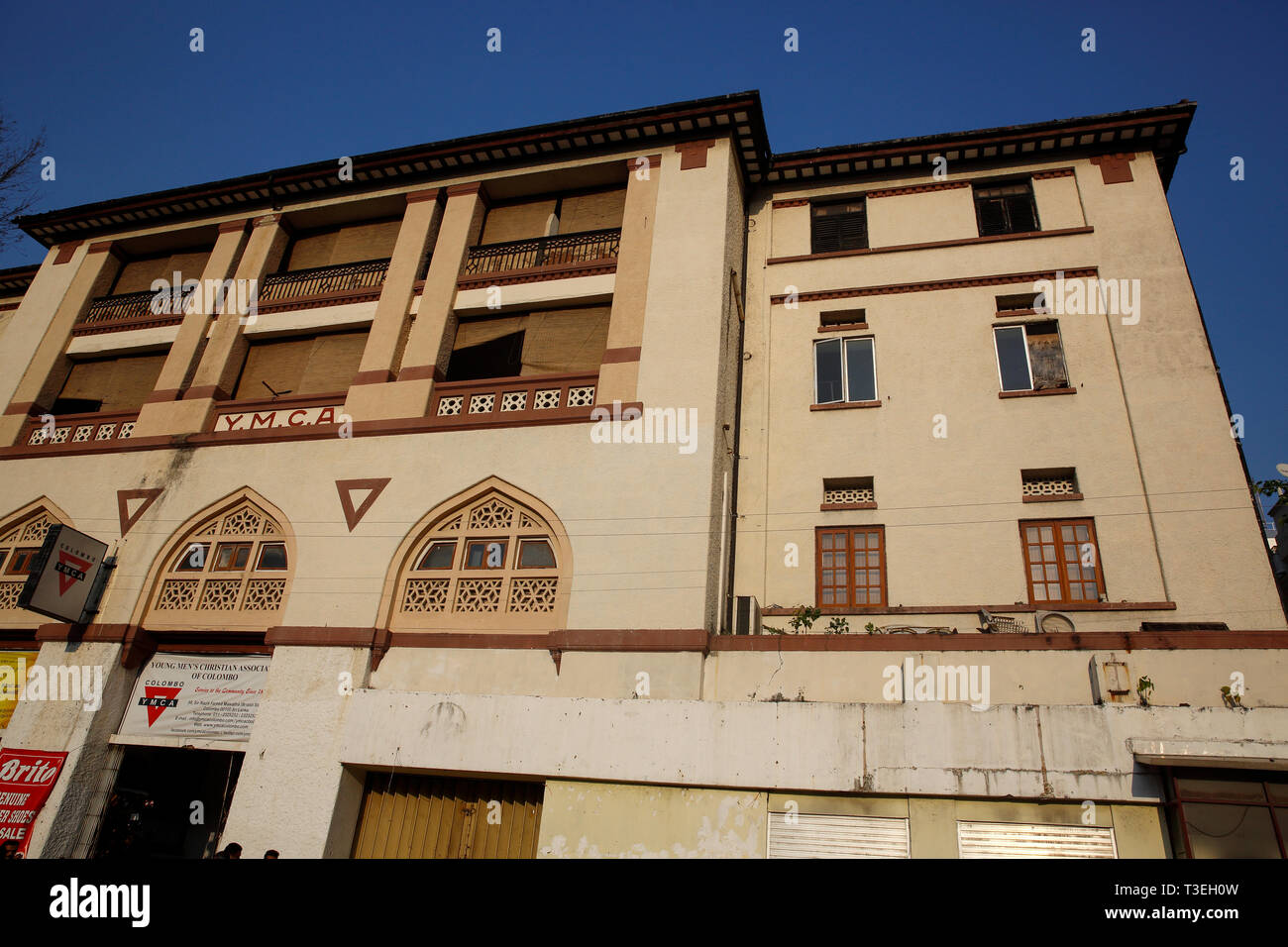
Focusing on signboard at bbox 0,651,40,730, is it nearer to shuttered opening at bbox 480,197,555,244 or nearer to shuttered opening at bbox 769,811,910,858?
shuttered opening at bbox 480,197,555,244

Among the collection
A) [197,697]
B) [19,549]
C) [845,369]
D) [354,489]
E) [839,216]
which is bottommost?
[197,697]

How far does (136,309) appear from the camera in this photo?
17250 mm

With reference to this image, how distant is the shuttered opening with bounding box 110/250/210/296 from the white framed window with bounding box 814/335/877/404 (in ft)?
45.1

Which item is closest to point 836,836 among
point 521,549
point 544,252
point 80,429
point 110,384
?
point 521,549

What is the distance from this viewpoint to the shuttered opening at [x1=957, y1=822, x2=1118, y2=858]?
8.02 metres

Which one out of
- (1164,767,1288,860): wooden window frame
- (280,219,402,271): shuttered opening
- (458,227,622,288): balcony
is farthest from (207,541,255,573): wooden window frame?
(1164,767,1288,860): wooden window frame

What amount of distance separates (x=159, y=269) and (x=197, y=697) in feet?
36.2

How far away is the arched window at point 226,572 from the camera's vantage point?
12.5 meters

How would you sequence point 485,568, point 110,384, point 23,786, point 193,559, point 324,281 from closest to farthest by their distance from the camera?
point 23,786, point 485,568, point 193,559, point 324,281, point 110,384

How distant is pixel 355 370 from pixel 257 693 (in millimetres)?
6194

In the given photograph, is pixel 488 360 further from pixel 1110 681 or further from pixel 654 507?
pixel 1110 681

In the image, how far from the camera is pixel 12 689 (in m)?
13.2
